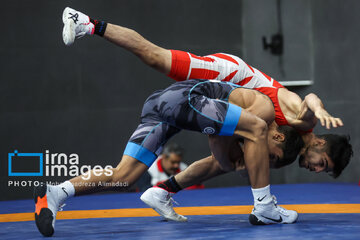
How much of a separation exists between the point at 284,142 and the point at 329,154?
10.1 inches

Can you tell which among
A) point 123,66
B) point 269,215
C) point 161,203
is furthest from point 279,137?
point 123,66

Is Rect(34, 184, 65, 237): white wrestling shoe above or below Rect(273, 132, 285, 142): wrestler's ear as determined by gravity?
below

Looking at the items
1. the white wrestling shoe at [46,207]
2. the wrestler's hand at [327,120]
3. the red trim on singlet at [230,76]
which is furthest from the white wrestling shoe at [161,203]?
the wrestler's hand at [327,120]

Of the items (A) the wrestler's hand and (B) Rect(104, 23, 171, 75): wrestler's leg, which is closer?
(A) the wrestler's hand

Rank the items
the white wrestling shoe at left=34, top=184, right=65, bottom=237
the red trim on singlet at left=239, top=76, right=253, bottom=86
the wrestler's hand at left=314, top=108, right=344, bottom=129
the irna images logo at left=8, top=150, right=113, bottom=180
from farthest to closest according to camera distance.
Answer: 1. the irna images logo at left=8, top=150, right=113, bottom=180
2. the red trim on singlet at left=239, top=76, right=253, bottom=86
3. the white wrestling shoe at left=34, top=184, right=65, bottom=237
4. the wrestler's hand at left=314, top=108, right=344, bottom=129

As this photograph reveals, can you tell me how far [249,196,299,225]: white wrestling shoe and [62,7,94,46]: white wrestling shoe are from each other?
1.40m

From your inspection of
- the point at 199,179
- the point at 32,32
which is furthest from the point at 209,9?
the point at 199,179

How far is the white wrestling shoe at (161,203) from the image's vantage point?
3352 mm

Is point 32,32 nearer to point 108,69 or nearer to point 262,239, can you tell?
point 108,69

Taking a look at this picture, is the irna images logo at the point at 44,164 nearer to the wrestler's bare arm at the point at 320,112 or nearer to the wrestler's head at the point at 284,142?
the wrestler's head at the point at 284,142

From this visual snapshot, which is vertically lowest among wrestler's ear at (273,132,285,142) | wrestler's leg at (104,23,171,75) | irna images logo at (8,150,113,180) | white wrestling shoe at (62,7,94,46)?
irna images logo at (8,150,113,180)

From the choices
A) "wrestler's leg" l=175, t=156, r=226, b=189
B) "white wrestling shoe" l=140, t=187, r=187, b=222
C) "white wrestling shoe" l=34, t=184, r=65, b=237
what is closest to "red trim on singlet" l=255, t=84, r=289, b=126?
"wrestler's leg" l=175, t=156, r=226, b=189

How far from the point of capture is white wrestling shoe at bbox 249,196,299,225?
2.98 m

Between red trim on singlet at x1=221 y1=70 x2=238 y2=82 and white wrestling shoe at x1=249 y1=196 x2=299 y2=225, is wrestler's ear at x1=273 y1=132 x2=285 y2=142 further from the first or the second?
red trim on singlet at x1=221 y1=70 x2=238 y2=82
